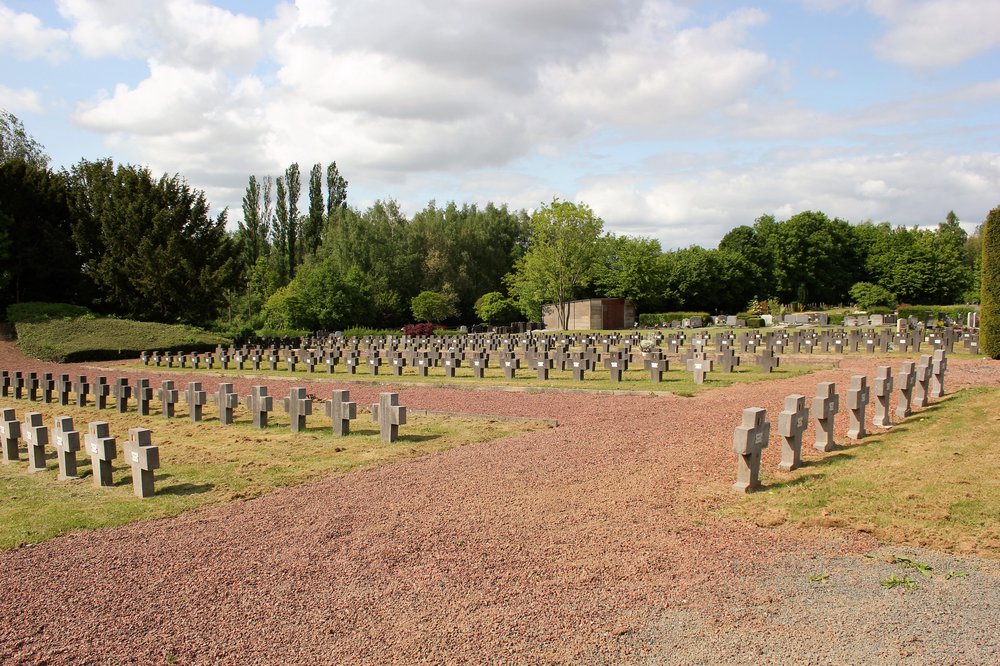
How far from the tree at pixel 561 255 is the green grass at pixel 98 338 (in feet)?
95.9

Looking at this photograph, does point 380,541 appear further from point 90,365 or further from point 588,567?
point 90,365

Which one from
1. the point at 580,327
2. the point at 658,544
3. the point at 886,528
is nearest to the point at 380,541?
A: the point at 658,544

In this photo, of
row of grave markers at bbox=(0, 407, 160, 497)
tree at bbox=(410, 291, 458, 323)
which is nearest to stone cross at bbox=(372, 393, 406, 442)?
row of grave markers at bbox=(0, 407, 160, 497)

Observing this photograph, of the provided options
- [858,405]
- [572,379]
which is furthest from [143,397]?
[858,405]

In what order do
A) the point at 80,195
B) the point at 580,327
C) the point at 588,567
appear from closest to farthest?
the point at 588,567, the point at 80,195, the point at 580,327

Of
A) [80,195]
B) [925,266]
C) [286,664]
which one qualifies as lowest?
[286,664]

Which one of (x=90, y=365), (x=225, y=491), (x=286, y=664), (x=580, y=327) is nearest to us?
(x=286, y=664)

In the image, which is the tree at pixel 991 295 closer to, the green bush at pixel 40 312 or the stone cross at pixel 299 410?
the stone cross at pixel 299 410

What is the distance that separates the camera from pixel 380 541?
617 centimetres

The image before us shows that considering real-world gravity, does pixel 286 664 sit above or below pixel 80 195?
below

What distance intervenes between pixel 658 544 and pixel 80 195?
46524 mm

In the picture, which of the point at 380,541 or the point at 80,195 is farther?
the point at 80,195

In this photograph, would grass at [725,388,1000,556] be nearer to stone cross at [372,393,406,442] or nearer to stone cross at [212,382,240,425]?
stone cross at [372,393,406,442]

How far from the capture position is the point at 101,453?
8.70 m
